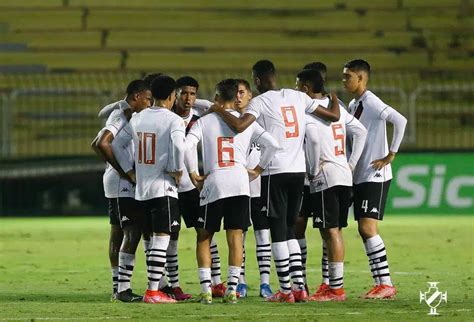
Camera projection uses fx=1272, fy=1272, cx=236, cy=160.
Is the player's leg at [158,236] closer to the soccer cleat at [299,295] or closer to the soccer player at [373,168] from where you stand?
the soccer cleat at [299,295]

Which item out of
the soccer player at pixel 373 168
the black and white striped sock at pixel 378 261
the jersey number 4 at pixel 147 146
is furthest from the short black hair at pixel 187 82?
the black and white striped sock at pixel 378 261

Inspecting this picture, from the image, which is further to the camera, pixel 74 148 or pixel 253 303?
pixel 74 148

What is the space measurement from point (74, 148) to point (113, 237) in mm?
15058

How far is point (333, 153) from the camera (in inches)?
437

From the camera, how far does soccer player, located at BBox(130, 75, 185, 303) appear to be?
415 inches

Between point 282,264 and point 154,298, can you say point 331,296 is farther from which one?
point 154,298

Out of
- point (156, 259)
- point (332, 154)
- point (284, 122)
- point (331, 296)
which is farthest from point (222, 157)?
point (331, 296)

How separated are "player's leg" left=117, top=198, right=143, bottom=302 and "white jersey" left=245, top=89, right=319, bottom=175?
3.94 ft

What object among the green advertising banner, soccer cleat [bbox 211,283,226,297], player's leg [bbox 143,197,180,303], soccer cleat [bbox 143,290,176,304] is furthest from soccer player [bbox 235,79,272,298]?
the green advertising banner

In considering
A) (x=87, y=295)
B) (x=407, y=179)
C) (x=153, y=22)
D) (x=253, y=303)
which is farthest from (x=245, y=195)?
(x=153, y=22)

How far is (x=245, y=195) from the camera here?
1052 cm

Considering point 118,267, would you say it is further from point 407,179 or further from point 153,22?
point 153,22

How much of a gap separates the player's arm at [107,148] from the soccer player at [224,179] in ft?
2.45

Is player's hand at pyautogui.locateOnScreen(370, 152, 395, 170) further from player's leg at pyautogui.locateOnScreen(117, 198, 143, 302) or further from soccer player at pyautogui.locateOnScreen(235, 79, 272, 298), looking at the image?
player's leg at pyautogui.locateOnScreen(117, 198, 143, 302)
